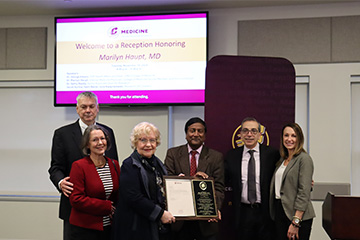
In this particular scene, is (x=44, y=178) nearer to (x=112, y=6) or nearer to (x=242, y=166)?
(x=112, y=6)

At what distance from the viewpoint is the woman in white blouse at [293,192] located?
3.11m

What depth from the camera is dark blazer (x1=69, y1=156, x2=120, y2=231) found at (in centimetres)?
273

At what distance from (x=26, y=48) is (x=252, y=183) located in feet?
11.9

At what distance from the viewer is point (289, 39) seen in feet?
16.1

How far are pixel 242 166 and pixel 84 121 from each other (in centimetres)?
131

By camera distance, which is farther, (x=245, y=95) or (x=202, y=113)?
(x=202, y=113)

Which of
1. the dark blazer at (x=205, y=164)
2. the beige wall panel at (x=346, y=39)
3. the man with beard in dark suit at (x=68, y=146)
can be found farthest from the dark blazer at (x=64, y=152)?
the beige wall panel at (x=346, y=39)

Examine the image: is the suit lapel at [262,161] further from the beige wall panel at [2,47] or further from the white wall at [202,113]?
the beige wall panel at [2,47]

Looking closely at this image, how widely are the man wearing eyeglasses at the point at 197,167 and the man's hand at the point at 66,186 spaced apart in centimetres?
81

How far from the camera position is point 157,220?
8.84ft

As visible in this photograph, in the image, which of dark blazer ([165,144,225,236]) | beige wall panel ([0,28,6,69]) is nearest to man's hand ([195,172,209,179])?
dark blazer ([165,144,225,236])

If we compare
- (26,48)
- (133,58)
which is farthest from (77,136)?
(26,48)

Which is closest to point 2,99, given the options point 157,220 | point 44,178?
point 44,178

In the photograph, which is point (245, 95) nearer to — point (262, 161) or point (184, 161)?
point (262, 161)
